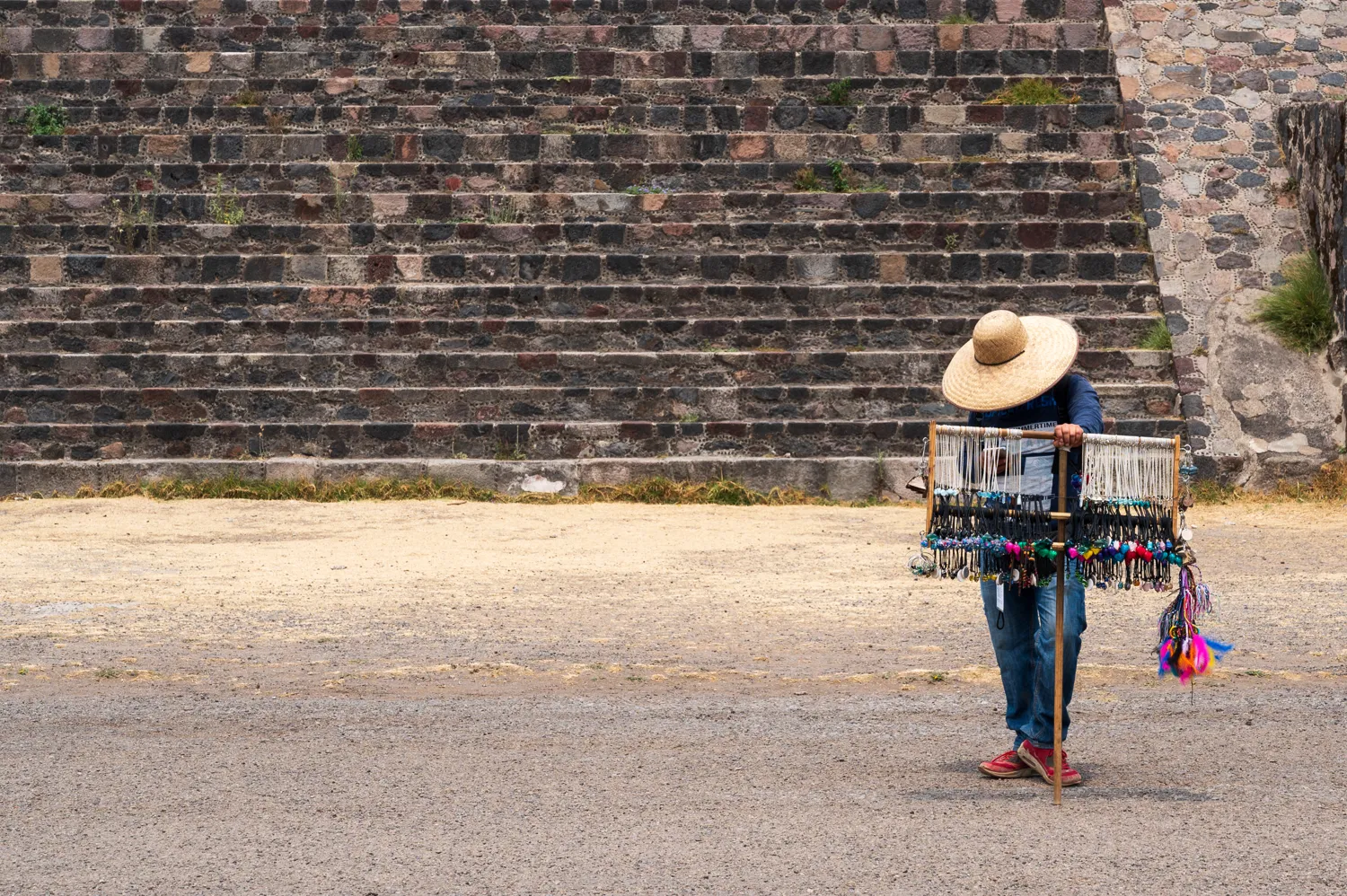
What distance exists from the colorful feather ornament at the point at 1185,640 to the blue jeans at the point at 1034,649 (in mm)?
263

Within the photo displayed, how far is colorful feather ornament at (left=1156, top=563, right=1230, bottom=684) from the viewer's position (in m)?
4.99

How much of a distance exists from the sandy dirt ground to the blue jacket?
970mm

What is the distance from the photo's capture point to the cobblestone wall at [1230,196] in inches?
490

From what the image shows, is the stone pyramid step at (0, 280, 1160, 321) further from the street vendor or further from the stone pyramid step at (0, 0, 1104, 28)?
the street vendor

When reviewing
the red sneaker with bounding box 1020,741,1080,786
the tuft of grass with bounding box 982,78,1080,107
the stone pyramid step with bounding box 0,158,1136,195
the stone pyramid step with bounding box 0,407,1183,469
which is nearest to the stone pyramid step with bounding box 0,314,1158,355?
the stone pyramid step with bounding box 0,407,1183,469

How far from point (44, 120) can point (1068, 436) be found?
13056 millimetres

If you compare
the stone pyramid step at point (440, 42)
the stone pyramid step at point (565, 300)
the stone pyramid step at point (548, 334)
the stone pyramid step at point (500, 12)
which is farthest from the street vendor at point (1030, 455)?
the stone pyramid step at point (500, 12)

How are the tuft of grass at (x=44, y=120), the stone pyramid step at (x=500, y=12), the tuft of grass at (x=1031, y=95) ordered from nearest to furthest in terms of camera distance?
the tuft of grass at (x=1031, y=95) < the tuft of grass at (x=44, y=120) < the stone pyramid step at (x=500, y=12)

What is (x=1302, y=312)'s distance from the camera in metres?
13.0

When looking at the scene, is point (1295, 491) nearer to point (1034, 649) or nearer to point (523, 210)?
point (523, 210)

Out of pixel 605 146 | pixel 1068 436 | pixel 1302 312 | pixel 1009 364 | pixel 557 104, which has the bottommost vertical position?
pixel 1068 436

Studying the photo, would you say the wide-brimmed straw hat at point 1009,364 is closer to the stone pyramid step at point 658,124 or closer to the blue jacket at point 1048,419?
the blue jacket at point 1048,419

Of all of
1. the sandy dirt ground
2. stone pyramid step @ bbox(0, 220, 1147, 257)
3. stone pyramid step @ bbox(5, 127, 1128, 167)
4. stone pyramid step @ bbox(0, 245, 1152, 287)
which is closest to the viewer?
the sandy dirt ground

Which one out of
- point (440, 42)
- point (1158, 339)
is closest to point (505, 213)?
point (440, 42)
